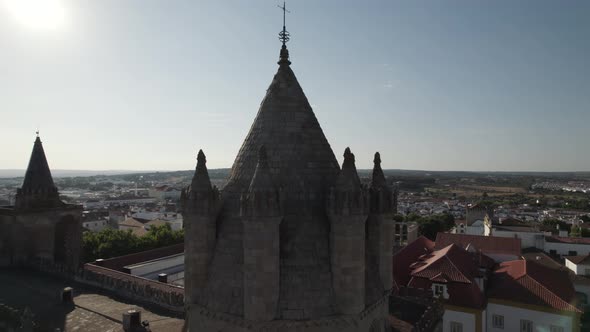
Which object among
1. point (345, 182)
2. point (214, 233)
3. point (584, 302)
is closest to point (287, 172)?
point (345, 182)

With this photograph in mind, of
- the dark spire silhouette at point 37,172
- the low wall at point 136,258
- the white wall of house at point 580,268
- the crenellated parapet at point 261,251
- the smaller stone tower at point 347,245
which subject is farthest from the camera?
the white wall of house at point 580,268

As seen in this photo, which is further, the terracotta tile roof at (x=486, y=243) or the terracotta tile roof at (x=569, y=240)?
the terracotta tile roof at (x=569, y=240)

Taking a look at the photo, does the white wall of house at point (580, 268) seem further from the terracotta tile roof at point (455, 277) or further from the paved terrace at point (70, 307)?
the paved terrace at point (70, 307)

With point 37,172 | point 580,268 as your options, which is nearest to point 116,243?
point 37,172

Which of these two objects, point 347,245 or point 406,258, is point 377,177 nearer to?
point 347,245

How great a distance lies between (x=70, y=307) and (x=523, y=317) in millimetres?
31246

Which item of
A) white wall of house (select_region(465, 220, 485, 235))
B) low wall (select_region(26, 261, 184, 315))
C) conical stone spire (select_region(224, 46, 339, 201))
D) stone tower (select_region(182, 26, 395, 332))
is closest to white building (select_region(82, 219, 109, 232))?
low wall (select_region(26, 261, 184, 315))

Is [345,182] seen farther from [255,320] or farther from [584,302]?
[584,302]

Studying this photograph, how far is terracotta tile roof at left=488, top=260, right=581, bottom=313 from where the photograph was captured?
3049cm

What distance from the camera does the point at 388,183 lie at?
1044 cm

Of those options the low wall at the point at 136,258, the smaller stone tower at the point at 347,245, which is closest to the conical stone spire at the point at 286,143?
the smaller stone tower at the point at 347,245

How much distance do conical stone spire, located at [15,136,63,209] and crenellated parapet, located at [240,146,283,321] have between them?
29.2 meters

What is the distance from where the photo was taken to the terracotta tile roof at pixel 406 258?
126 ft

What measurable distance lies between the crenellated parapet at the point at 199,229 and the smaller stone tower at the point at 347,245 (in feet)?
8.92
